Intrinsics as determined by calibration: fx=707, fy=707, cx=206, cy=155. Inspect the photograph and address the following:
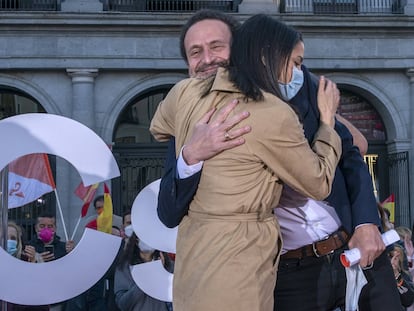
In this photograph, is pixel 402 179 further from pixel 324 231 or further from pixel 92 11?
pixel 324 231

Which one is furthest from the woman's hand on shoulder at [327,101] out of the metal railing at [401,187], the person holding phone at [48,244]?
the metal railing at [401,187]

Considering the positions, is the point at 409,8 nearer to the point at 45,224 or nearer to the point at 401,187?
the point at 401,187

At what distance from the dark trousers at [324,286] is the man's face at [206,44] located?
2.93ft

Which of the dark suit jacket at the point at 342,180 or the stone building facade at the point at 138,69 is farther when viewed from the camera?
the stone building facade at the point at 138,69

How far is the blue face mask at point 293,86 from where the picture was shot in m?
2.61

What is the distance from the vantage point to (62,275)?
4.44 meters

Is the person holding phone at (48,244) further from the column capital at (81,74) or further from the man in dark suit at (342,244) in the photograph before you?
the column capital at (81,74)

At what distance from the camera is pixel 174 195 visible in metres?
2.48

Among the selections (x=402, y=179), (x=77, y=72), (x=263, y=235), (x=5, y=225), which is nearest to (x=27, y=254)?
(x=5, y=225)

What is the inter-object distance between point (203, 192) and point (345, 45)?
13.3m

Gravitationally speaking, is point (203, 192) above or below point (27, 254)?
above

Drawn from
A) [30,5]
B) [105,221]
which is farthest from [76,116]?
[105,221]

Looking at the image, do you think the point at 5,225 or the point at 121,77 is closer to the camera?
the point at 5,225

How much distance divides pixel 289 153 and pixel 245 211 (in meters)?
0.24
